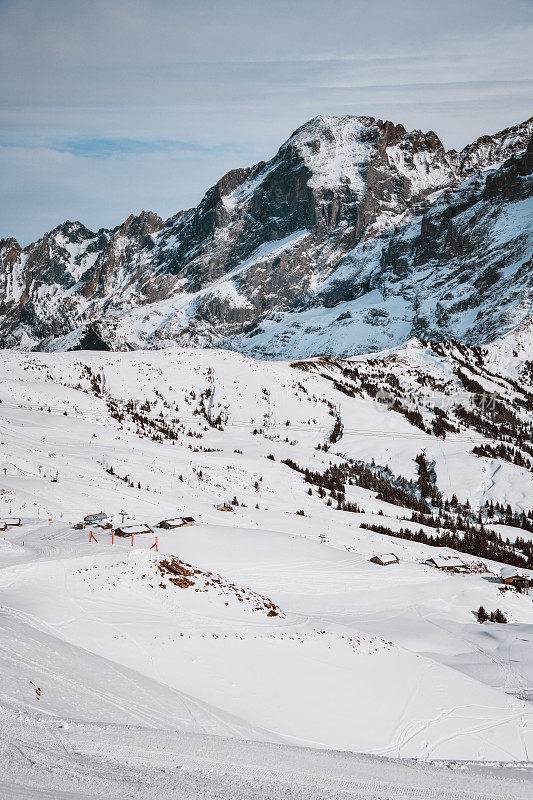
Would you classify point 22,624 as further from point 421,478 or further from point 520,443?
point 520,443

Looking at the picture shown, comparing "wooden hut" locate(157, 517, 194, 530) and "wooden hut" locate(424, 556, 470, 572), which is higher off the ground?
"wooden hut" locate(157, 517, 194, 530)

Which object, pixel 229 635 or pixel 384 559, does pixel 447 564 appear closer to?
pixel 384 559

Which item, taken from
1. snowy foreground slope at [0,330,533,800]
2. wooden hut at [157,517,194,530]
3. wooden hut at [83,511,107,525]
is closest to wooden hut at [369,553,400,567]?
snowy foreground slope at [0,330,533,800]

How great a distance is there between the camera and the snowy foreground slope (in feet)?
26.1

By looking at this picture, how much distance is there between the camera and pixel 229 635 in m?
16.5

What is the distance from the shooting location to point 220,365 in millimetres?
102375

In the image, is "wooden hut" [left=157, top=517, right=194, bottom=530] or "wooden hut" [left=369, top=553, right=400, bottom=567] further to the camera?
"wooden hut" [left=369, top=553, right=400, bottom=567]

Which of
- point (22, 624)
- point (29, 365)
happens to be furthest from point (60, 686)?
point (29, 365)

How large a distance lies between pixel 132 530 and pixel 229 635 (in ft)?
39.7

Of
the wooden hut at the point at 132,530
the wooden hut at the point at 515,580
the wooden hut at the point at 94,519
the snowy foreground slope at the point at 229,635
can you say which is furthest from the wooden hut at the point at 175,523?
the wooden hut at the point at 515,580

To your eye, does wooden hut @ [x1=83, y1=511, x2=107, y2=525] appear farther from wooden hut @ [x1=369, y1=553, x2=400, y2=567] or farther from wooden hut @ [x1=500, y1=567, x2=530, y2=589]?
wooden hut @ [x1=500, y1=567, x2=530, y2=589]

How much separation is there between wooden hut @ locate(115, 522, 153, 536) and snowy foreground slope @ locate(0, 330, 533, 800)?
0.85 m

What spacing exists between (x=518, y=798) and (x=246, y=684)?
766 centimetres

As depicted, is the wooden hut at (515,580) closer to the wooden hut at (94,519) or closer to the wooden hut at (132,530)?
the wooden hut at (132,530)
